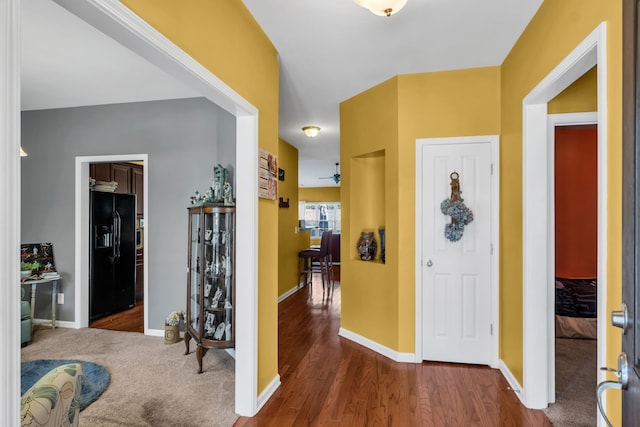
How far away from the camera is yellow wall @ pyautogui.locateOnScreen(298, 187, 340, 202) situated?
482 inches

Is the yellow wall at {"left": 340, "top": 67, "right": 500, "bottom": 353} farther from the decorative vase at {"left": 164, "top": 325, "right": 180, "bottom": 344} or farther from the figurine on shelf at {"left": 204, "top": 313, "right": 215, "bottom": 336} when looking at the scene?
the decorative vase at {"left": 164, "top": 325, "right": 180, "bottom": 344}

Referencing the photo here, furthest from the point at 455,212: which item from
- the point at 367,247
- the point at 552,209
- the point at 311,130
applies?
the point at 311,130

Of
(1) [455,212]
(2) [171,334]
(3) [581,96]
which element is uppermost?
(3) [581,96]

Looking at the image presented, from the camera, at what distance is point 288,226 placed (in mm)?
6082

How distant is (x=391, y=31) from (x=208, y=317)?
107 inches

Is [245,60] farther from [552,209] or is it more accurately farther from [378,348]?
[378,348]

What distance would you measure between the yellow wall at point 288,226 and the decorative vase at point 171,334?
2127 millimetres

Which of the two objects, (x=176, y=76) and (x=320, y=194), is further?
(x=320, y=194)

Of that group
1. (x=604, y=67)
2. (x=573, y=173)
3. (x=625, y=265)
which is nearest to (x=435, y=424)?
(x=625, y=265)

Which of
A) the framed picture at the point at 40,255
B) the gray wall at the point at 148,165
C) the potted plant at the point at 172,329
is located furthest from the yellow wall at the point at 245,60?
the framed picture at the point at 40,255

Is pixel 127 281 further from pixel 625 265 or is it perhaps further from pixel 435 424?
pixel 625 265

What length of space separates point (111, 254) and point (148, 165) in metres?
1.47

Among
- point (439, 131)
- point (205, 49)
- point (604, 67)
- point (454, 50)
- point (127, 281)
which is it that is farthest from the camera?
point (127, 281)

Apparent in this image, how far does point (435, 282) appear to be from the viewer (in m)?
3.11
